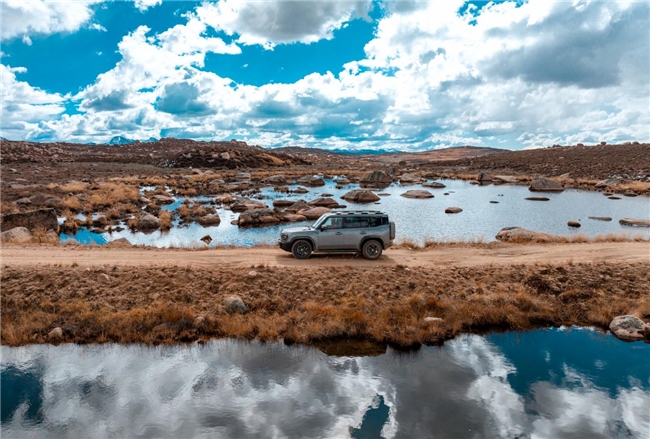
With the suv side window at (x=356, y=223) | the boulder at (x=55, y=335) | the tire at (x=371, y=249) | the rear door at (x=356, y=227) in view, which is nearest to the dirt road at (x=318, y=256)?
the tire at (x=371, y=249)

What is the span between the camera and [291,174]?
88.1 metres

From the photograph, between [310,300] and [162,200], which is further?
[162,200]

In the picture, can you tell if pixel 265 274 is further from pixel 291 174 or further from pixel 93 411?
pixel 291 174

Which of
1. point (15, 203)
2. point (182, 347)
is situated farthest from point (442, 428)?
point (15, 203)

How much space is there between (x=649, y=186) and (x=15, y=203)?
77103mm

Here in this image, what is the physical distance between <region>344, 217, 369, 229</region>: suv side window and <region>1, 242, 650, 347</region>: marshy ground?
1.80m

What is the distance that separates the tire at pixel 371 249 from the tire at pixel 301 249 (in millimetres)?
2718

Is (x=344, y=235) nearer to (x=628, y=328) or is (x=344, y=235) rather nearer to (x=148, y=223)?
(x=628, y=328)

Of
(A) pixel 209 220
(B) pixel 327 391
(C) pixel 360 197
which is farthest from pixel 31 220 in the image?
(C) pixel 360 197

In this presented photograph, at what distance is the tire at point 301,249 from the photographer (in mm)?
21016

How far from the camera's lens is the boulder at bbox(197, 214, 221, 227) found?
37062 mm

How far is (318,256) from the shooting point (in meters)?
21.8

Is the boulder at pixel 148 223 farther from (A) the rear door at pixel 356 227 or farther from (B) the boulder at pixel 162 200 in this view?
(A) the rear door at pixel 356 227

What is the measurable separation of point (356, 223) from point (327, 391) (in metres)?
9.57
